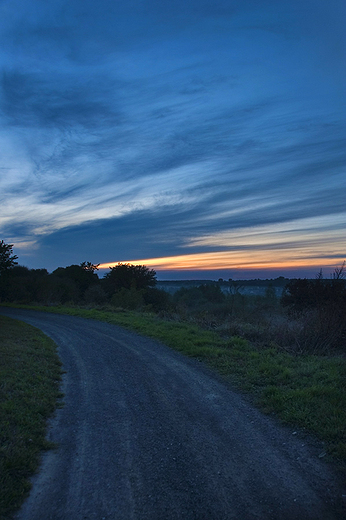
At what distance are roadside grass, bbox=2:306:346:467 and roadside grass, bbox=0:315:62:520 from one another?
12.0 ft

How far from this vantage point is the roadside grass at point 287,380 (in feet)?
15.6

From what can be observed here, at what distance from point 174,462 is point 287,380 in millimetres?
3701

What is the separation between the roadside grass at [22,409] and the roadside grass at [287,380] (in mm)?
3654

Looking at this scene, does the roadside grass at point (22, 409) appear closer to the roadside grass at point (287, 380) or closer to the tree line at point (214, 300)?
the roadside grass at point (287, 380)

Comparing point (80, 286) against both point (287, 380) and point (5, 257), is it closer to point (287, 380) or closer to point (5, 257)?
point (5, 257)

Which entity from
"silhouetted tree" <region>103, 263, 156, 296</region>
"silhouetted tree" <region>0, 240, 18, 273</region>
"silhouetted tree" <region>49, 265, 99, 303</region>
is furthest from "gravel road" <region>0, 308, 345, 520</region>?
"silhouetted tree" <region>49, 265, 99, 303</region>

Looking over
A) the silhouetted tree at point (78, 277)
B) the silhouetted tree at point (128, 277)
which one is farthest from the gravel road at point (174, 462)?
the silhouetted tree at point (78, 277)

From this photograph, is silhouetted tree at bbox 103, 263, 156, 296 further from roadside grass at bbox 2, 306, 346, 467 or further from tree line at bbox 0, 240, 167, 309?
roadside grass at bbox 2, 306, 346, 467

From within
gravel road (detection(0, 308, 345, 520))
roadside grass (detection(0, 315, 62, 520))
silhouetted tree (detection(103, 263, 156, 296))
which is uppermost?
silhouetted tree (detection(103, 263, 156, 296))

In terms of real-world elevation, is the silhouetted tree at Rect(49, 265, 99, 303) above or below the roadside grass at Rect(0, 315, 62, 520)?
above

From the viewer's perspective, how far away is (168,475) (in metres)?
3.63

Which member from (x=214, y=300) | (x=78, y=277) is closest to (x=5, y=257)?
(x=78, y=277)

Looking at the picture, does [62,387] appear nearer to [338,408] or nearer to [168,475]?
[168,475]

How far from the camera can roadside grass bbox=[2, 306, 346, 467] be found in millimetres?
4750
